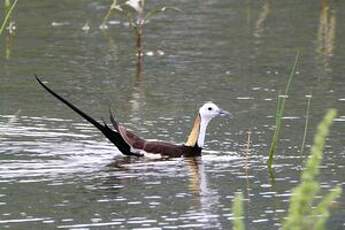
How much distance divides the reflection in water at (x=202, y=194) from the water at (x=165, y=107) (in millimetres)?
16

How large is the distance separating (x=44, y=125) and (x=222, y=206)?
3.13m

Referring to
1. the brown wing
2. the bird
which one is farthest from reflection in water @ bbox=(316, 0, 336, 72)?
the brown wing

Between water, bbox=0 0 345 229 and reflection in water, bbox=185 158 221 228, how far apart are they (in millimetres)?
16

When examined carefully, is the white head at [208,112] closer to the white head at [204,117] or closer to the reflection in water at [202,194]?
the white head at [204,117]

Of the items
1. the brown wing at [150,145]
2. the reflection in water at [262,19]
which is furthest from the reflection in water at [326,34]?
the brown wing at [150,145]

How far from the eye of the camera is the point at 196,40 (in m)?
15.8

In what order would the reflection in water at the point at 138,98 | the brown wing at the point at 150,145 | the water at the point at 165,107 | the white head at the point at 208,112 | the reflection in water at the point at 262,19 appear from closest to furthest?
the water at the point at 165,107 → the brown wing at the point at 150,145 → the white head at the point at 208,112 → the reflection in water at the point at 138,98 → the reflection in water at the point at 262,19

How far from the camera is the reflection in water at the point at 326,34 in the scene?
1472 centimetres

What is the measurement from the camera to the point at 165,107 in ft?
38.0

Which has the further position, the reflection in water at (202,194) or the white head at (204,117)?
the white head at (204,117)

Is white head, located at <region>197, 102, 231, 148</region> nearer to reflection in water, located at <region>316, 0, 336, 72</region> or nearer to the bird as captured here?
the bird

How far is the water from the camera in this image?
310 inches

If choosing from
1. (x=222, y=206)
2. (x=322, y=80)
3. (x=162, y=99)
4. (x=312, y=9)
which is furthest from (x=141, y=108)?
(x=312, y=9)

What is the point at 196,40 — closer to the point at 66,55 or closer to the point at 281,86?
the point at 66,55
